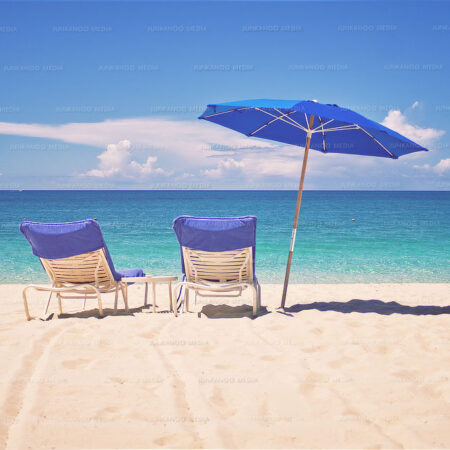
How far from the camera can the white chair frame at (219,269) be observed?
4.50 m

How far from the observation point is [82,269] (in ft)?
14.9

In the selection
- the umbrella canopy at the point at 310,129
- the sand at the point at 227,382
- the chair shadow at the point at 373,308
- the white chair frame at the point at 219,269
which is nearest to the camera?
the sand at the point at 227,382

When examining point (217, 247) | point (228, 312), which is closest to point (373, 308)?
point (228, 312)

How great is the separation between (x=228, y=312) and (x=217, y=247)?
32.7 inches

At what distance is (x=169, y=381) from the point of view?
8.55 feet

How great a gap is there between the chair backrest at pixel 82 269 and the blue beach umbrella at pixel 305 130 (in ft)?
6.63

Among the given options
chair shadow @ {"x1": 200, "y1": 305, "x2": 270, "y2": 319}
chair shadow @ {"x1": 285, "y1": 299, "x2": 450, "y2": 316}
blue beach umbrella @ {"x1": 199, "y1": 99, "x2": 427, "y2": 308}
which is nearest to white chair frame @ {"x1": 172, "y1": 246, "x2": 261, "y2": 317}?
chair shadow @ {"x1": 200, "y1": 305, "x2": 270, "y2": 319}

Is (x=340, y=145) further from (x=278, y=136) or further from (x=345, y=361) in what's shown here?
(x=345, y=361)

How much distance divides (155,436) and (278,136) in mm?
4303

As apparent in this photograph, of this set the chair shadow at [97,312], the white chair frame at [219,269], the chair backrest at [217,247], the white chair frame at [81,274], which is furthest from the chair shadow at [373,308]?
the white chair frame at [81,274]

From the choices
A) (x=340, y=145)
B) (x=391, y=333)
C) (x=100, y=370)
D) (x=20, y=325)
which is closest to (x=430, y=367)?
(x=391, y=333)

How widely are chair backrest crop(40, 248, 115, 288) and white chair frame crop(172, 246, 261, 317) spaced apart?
0.81 m

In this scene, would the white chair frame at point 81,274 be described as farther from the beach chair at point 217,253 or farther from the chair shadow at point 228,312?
the chair shadow at point 228,312

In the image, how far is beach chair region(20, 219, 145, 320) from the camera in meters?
4.24
